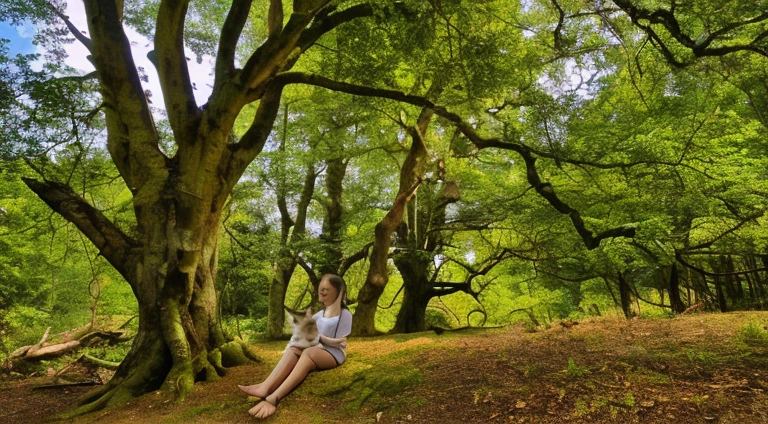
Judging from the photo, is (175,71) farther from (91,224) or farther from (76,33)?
(91,224)

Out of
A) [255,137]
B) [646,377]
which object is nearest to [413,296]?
[255,137]

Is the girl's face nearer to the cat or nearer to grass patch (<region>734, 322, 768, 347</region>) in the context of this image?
the cat

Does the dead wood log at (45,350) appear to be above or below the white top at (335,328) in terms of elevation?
below

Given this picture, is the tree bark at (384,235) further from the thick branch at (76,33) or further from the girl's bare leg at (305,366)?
the girl's bare leg at (305,366)

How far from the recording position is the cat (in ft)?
10.3

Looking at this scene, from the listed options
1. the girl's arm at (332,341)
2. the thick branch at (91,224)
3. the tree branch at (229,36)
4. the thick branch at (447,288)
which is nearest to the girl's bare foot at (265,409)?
the girl's arm at (332,341)

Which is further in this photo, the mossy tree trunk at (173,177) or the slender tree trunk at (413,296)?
the slender tree trunk at (413,296)

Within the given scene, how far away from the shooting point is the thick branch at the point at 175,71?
5.46 m

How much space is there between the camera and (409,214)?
1185 cm

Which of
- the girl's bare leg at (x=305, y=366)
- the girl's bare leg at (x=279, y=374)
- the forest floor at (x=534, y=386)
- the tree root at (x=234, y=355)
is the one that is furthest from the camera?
the tree root at (x=234, y=355)

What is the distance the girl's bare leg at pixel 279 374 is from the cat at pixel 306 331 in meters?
0.08

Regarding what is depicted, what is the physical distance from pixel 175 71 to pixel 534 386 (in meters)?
5.68

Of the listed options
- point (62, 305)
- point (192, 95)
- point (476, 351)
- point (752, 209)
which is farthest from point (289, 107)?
point (62, 305)

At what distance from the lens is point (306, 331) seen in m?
3.17
